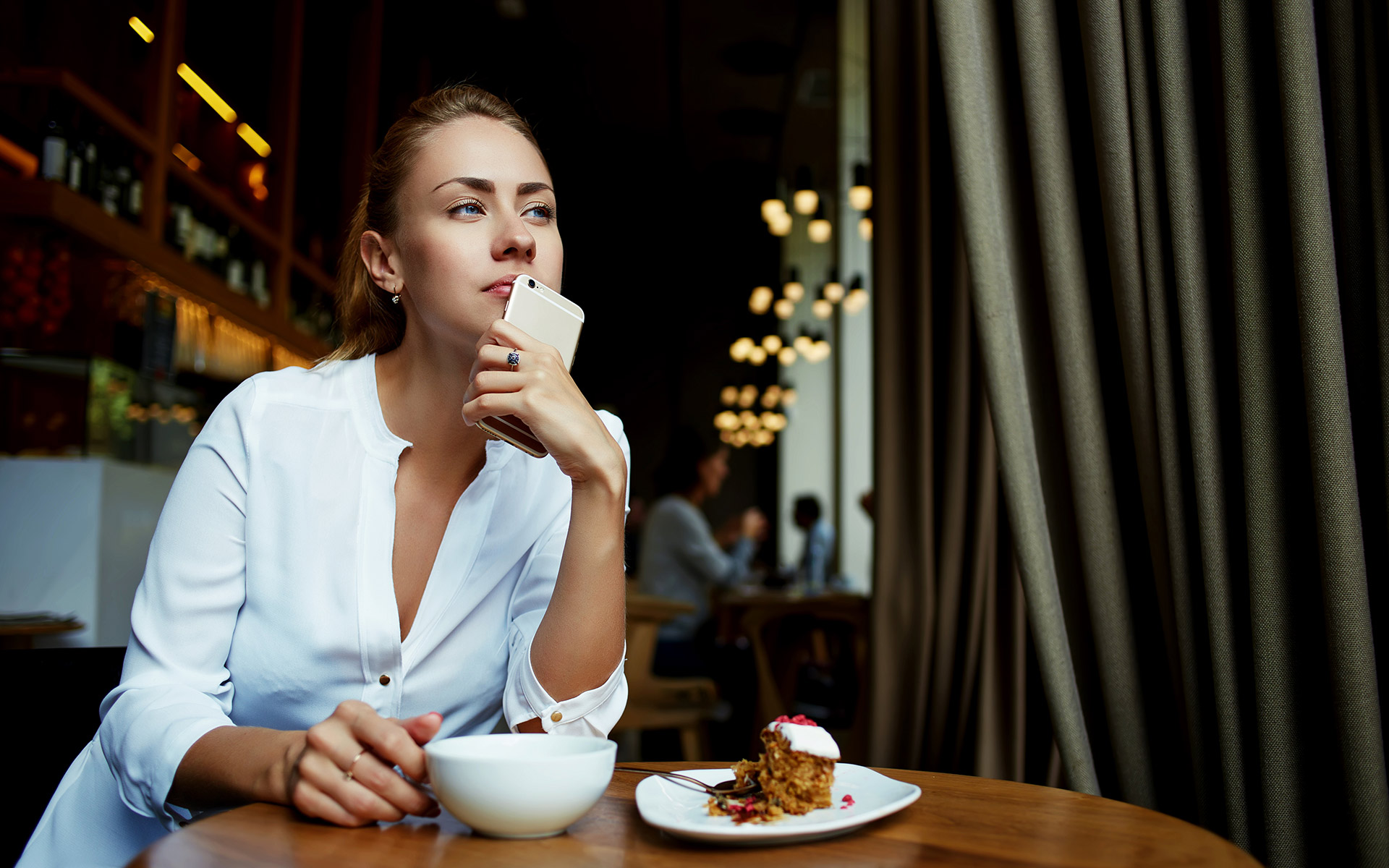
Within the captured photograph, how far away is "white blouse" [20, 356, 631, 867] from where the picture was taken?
41.5 inches

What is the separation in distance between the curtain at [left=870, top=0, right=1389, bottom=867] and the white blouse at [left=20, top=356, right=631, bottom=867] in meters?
0.66

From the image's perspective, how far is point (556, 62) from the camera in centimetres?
696

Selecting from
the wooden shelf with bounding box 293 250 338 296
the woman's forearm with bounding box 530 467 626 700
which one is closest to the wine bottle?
the wooden shelf with bounding box 293 250 338 296

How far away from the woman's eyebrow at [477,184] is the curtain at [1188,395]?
0.64 metres

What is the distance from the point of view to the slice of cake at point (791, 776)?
2.49 ft

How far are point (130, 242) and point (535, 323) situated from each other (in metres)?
2.94

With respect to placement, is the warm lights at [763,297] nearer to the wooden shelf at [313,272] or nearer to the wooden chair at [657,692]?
the wooden shelf at [313,272]

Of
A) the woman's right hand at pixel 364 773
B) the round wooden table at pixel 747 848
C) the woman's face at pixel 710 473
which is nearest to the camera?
the round wooden table at pixel 747 848

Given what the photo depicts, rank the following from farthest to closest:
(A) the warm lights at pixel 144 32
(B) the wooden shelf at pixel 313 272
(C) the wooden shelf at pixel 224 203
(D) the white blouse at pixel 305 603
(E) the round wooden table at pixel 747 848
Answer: (B) the wooden shelf at pixel 313 272 < (C) the wooden shelf at pixel 224 203 < (A) the warm lights at pixel 144 32 < (D) the white blouse at pixel 305 603 < (E) the round wooden table at pixel 747 848

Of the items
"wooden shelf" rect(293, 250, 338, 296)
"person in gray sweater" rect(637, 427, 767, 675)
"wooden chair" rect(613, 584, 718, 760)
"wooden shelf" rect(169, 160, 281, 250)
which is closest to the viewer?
"wooden chair" rect(613, 584, 718, 760)

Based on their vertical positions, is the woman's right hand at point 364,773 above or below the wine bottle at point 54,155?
below

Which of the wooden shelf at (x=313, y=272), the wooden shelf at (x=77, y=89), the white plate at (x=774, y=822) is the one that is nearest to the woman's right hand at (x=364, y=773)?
the white plate at (x=774, y=822)

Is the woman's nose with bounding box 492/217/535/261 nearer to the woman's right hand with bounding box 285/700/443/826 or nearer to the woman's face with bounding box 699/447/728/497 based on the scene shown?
the woman's right hand with bounding box 285/700/443/826

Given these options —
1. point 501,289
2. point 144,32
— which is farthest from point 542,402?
point 144,32
